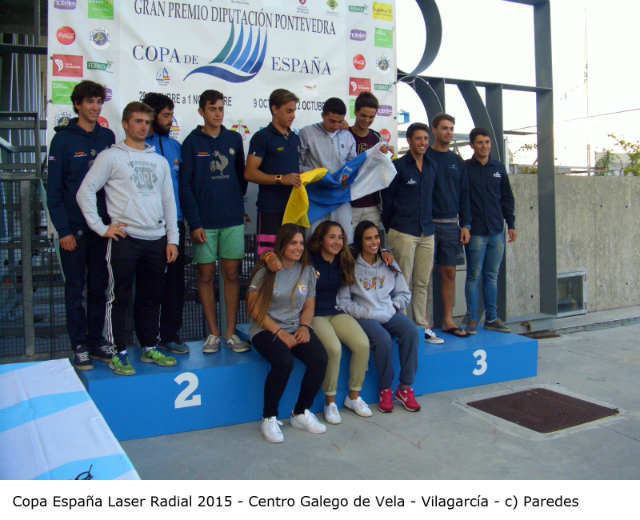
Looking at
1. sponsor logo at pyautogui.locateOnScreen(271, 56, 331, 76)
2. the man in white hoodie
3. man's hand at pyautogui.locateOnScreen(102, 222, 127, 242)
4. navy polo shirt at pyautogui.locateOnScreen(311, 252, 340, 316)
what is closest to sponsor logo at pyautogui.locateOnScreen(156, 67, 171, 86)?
sponsor logo at pyautogui.locateOnScreen(271, 56, 331, 76)

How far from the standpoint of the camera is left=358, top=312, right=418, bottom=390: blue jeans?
3.72 m

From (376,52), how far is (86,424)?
13.1ft

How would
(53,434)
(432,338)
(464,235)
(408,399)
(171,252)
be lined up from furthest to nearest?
1. (464,235)
2. (432,338)
3. (408,399)
4. (171,252)
5. (53,434)

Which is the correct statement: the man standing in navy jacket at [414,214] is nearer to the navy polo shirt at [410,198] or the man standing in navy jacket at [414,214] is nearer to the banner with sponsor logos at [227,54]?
the navy polo shirt at [410,198]

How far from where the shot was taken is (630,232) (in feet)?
25.7

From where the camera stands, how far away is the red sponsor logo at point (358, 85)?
489cm

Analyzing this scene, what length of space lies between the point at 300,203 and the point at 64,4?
2128 millimetres

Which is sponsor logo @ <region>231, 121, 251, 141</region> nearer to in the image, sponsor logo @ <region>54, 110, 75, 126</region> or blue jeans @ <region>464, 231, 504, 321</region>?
sponsor logo @ <region>54, 110, 75, 126</region>

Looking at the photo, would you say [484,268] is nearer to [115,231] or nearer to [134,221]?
[134,221]

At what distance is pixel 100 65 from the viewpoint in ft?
13.4

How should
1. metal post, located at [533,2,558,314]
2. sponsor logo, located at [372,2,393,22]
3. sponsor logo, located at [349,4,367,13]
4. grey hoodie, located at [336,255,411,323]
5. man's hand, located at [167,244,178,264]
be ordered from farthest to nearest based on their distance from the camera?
metal post, located at [533,2,558,314] < sponsor logo, located at [372,2,393,22] < sponsor logo, located at [349,4,367,13] < grey hoodie, located at [336,255,411,323] < man's hand, located at [167,244,178,264]

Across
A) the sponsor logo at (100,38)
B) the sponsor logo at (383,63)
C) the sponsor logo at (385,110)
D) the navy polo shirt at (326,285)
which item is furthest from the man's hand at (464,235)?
the sponsor logo at (100,38)

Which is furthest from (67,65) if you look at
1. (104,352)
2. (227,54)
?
(104,352)

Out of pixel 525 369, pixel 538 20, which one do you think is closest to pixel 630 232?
pixel 538 20
